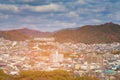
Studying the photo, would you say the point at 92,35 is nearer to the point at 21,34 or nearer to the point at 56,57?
the point at 21,34

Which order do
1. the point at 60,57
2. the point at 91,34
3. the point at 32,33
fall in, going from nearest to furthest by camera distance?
the point at 60,57 < the point at 32,33 < the point at 91,34

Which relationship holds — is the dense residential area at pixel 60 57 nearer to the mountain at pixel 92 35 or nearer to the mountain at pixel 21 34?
the mountain at pixel 21 34

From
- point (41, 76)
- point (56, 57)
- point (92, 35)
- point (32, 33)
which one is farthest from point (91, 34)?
point (41, 76)

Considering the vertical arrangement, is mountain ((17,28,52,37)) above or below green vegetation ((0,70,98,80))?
above

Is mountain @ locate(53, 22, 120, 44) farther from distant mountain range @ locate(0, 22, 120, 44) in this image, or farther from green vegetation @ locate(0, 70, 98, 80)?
green vegetation @ locate(0, 70, 98, 80)

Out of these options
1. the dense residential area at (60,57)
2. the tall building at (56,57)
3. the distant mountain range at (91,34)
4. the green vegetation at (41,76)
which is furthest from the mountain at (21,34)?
the green vegetation at (41,76)

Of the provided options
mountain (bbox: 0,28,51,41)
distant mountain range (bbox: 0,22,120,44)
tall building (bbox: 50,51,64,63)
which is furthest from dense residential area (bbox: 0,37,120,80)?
distant mountain range (bbox: 0,22,120,44)

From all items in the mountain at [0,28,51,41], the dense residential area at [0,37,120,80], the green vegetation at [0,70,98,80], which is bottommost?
the green vegetation at [0,70,98,80]
